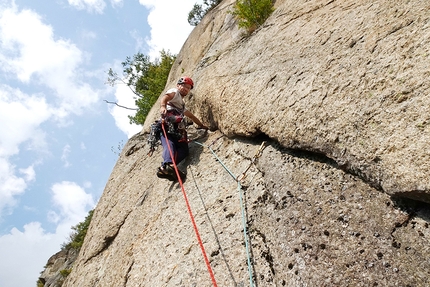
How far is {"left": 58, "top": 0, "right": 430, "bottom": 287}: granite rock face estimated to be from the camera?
2654mm

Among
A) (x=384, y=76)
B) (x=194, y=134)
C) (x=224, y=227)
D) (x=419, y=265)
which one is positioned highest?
(x=194, y=134)

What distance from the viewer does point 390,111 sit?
9.34 ft

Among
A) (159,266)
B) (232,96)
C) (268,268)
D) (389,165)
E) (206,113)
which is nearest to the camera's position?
(389,165)

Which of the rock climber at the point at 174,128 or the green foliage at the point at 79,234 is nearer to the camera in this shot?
the rock climber at the point at 174,128

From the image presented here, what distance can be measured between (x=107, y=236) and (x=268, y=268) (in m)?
3.92

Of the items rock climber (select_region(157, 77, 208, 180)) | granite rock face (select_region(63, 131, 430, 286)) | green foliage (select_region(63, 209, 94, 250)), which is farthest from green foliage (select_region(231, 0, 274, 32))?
green foliage (select_region(63, 209, 94, 250))

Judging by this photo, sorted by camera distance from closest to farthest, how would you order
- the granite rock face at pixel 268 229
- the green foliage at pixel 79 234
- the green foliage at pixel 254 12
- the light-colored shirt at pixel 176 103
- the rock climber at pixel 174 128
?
the granite rock face at pixel 268 229
the rock climber at pixel 174 128
the light-colored shirt at pixel 176 103
the green foliage at pixel 254 12
the green foliage at pixel 79 234

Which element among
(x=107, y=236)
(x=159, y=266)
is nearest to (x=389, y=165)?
(x=159, y=266)

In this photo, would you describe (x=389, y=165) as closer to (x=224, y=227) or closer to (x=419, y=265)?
(x=419, y=265)

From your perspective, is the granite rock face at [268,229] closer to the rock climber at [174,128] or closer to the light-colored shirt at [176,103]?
the rock climber at [174,128]

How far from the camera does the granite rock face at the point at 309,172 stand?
265cm

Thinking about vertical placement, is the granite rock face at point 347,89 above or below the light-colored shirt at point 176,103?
below

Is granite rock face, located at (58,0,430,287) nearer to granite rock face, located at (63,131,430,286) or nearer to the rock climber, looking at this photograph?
granite rock face, located at (63,131,430,286)

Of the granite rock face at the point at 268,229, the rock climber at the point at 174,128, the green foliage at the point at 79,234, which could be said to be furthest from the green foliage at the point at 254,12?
the green foliage at the point at 79,234
